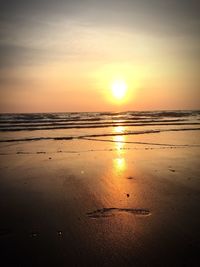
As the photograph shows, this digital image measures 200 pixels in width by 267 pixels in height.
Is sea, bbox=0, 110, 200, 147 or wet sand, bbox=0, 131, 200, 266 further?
sea, bbox=0, 110, 200, 147

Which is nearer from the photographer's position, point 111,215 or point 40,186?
point 111,215

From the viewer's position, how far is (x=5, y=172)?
9.33 meters

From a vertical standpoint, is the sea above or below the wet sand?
above

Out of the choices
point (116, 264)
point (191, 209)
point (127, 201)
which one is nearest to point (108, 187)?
point (127, 201)

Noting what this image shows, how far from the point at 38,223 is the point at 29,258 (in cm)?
113

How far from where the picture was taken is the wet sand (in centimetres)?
384

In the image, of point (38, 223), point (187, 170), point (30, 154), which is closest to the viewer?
point (38, 223)

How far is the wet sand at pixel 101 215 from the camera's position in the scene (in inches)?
151

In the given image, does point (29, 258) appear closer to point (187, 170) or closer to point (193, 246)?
point (193, 246)

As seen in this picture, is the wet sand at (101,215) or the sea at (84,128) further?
the sea at (84,128)

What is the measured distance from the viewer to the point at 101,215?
5.23 meters

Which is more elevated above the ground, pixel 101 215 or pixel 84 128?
pixel 84 128

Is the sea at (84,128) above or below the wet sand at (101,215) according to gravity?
above

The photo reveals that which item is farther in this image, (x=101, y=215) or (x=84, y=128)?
(x=84, y=128)
